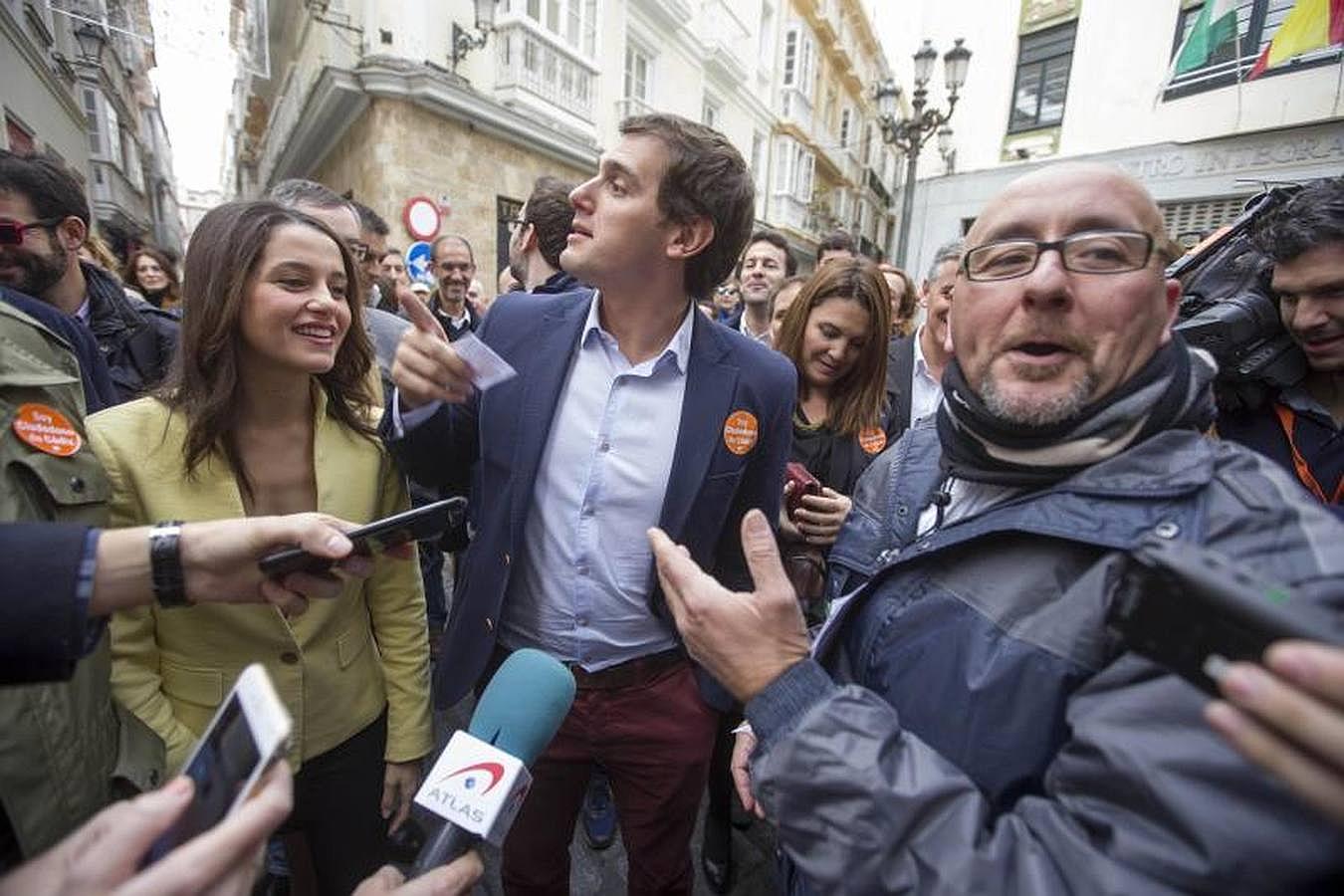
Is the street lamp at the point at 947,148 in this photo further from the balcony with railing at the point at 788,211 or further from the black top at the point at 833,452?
the black top at the point at 833,452

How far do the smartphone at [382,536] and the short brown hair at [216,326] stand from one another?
60cm

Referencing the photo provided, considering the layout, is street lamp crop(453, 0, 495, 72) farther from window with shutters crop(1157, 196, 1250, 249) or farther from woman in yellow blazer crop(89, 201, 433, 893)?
window with shutters crop(1157, 196, 1250, 249)

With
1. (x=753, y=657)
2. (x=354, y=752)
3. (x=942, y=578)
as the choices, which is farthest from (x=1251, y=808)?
(x=354, y=752)

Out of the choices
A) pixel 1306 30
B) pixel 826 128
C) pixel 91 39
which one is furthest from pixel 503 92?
pixel 826 128

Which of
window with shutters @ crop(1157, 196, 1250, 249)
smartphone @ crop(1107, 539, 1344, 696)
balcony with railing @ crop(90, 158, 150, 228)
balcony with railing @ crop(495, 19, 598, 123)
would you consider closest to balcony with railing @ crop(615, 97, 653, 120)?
balcony with railing @ crop(495, 19, 598, 123)

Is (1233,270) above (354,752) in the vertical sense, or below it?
above

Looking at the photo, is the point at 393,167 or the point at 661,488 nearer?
the point at 661,488

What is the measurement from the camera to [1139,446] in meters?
1.06

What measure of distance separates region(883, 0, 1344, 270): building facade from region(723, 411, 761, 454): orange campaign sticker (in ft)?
34.8

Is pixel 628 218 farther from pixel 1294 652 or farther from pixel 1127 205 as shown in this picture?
pixel 1294 652

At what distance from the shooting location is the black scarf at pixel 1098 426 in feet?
3.61

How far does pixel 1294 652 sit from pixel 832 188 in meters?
28.2

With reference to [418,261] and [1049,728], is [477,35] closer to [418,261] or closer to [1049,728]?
[418,261]

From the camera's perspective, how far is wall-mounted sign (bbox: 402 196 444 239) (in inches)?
286
